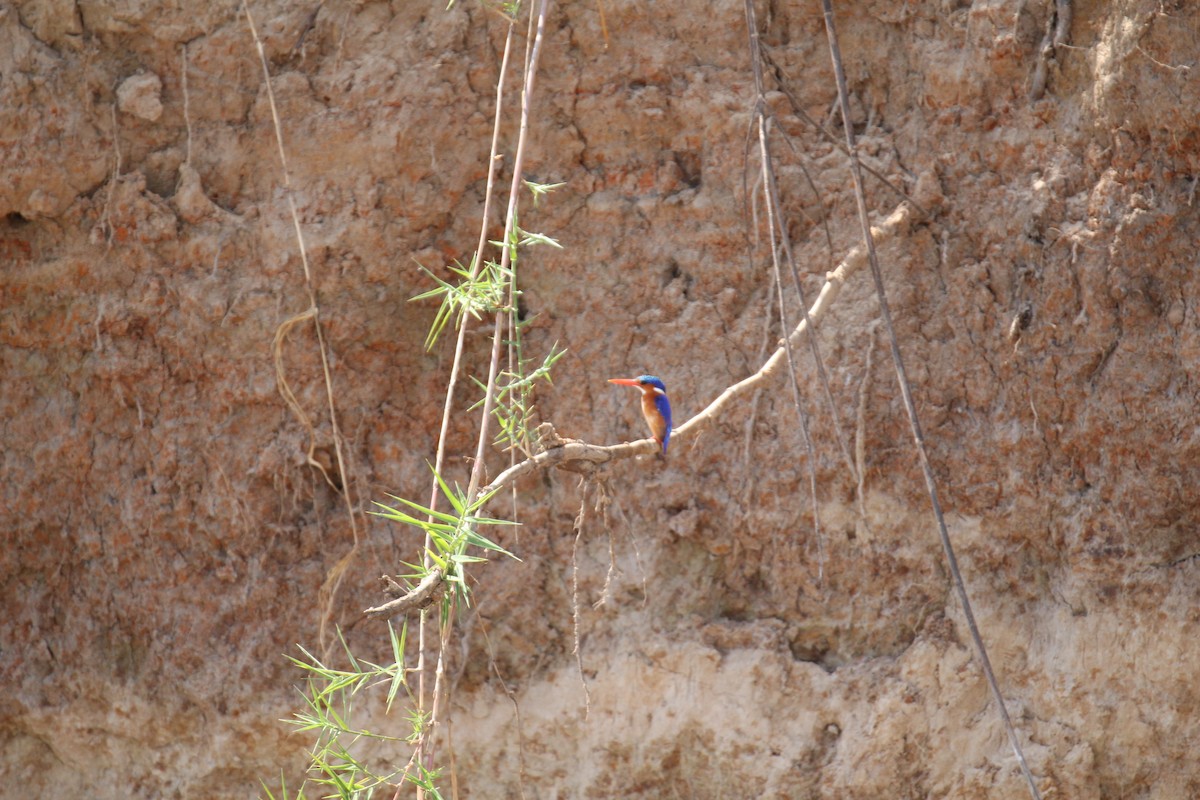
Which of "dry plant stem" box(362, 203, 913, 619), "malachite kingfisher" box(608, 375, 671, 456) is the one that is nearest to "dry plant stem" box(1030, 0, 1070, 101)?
"dry plant stem" box(362, 203, 913, 619)

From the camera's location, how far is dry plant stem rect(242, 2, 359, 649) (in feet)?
10.3

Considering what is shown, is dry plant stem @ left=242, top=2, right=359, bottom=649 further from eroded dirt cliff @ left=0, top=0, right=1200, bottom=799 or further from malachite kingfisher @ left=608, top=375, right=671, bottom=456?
malachite kingfisher @ left=608, top=375, right=671, bottom=456

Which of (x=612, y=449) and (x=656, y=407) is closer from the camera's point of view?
(x=612, y=449)

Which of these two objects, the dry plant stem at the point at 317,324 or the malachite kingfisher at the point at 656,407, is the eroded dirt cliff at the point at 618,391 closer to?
the dry plant stem at the point at 317,324

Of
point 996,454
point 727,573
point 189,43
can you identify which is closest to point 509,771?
point 727,573

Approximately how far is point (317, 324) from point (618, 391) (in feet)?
2.77

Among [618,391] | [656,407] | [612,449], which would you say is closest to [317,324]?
[618,391]

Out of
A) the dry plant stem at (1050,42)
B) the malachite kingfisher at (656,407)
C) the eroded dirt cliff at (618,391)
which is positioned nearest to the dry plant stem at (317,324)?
the eroded dirt cliff at (618,391)

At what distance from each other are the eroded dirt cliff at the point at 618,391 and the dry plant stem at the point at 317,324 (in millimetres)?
23

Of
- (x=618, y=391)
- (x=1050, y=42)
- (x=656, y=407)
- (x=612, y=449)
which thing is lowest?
(x=618, y=391)

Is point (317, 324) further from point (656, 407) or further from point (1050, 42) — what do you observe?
point (1050, 42)

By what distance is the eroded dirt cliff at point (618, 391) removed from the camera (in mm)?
2799

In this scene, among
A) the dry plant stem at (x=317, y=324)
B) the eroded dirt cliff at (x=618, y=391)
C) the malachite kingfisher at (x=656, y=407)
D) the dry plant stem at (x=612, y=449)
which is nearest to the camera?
the dry plant stem at (x=612, y=449)

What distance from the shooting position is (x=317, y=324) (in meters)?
3.20
